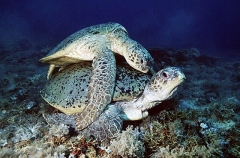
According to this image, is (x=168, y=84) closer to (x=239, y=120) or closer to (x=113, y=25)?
(x=239, y=120)

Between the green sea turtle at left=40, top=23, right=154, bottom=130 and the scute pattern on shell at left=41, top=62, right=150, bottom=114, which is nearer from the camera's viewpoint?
the green sea turtle at left=40, top=23, right=154, bottom=130

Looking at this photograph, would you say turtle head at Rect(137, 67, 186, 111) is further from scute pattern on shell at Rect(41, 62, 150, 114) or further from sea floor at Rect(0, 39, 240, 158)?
sea floor at Rect(0, 39, 240, 158)

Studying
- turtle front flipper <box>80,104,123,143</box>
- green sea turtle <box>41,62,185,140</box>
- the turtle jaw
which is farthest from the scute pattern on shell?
turtle front flipper <box>80,104,123,143</box>

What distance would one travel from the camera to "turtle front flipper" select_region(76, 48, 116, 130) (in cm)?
280

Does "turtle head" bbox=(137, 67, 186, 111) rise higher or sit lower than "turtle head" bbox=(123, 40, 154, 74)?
lower

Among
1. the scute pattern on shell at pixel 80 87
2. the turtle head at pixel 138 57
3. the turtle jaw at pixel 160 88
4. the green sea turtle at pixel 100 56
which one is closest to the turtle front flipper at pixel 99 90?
the green sea turtle at pixel 100 56

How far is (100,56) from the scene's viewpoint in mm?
3457

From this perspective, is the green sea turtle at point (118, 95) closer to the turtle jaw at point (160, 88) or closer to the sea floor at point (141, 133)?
the turtle jaw at point (160, 88)

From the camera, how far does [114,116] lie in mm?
2900

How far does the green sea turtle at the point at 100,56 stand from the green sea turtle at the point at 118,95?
169 millimetres

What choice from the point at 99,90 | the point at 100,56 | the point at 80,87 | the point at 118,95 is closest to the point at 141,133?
the point at 118,95

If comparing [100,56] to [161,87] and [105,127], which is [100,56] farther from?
[105,127]

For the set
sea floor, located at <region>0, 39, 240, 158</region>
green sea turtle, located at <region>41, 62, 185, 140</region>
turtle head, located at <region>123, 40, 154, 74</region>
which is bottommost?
sea floor, located at <region>0, 39, 240, 158</region>

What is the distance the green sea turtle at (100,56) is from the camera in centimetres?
288
